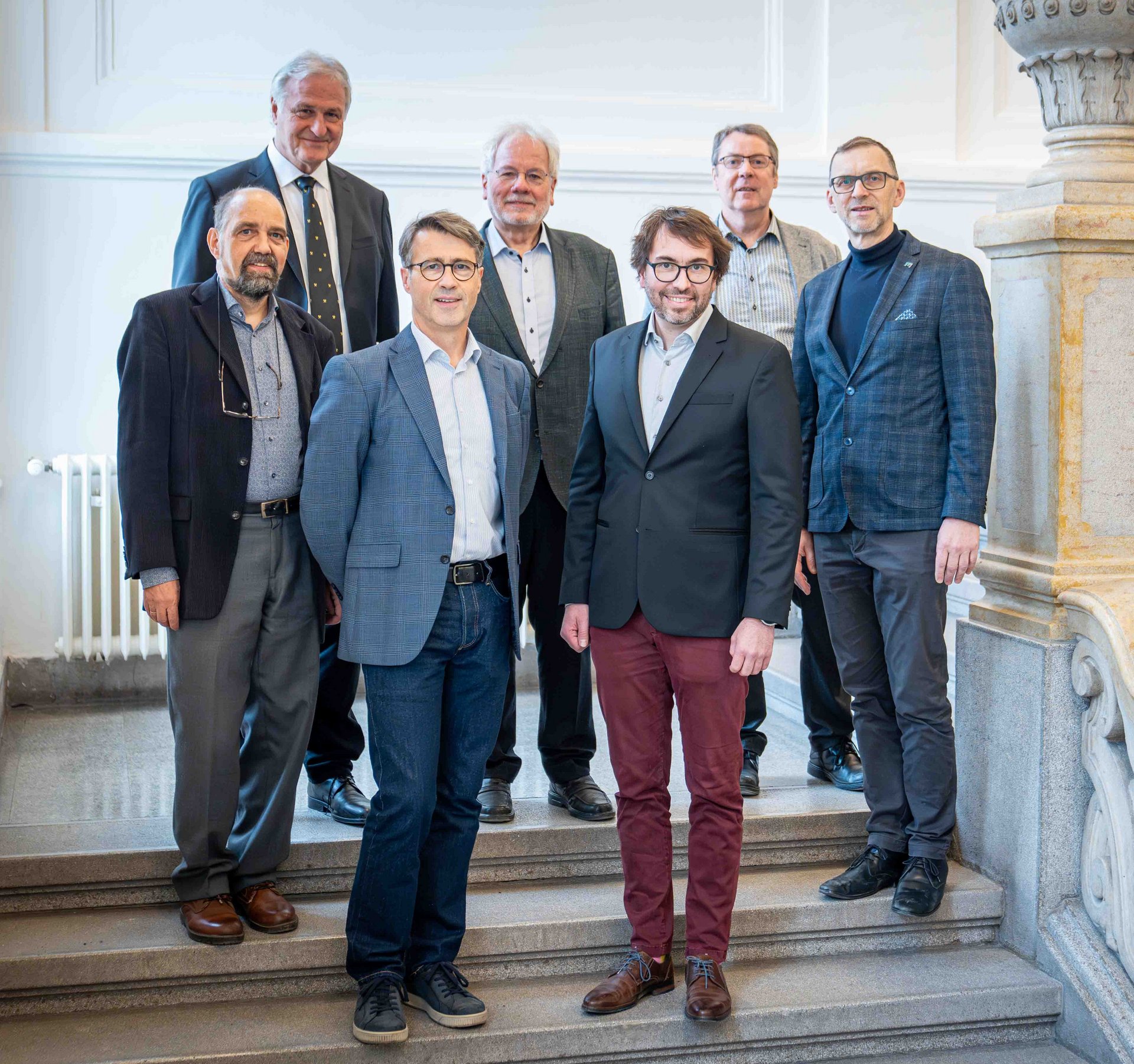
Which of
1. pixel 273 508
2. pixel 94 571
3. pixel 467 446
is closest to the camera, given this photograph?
pixel 467 446

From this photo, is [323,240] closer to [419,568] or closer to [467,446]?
[467,446]

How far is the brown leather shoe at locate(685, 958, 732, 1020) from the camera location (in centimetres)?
273

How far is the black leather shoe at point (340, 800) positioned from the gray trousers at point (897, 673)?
126 centimetres

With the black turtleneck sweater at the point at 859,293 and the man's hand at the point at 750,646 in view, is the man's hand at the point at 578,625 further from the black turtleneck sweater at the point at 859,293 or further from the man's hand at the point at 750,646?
the black turtleneck sweater at the point at 859,293

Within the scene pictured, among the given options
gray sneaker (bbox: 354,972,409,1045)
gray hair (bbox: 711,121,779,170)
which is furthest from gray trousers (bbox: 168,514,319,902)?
gray hair (bbox: 711,121,779,170)

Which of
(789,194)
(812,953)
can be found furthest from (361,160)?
(812,953)

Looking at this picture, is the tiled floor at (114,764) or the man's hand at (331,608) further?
the tiled floor at (114,764)

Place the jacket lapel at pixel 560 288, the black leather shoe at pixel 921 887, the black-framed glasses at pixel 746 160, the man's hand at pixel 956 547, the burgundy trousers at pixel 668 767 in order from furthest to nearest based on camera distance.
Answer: the black-framed glasses at pixel 746 160
the jacket lapel at pixel 560 288
the black leather shoe at pixel 921 887
the man's hand at pixel 956 547
the burgundy trousers at pixel 668 767

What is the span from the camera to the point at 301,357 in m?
2.92

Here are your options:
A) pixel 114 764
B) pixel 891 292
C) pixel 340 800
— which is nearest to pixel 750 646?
pixel 891 292

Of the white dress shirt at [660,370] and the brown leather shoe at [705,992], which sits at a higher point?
the white dress shirt at [660,370]

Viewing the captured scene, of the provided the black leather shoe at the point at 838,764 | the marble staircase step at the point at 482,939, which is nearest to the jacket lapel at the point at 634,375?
the marble staircase step at the point at 482,939

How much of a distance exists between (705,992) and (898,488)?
122 cm

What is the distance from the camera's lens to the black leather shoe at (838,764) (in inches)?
143
